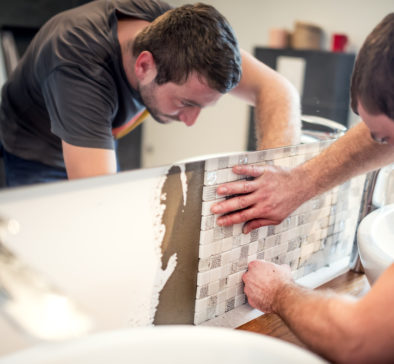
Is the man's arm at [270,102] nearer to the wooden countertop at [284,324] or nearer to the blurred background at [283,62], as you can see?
the blurred background at [283,62]

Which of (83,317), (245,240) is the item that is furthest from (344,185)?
(83,317)

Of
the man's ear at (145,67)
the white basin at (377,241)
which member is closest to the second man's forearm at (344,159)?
the white basin at (377,241)

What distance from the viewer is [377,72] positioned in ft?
2.49

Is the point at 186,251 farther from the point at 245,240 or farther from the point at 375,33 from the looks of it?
the point at 375,33

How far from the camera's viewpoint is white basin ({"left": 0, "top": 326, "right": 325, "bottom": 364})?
589 millimetres

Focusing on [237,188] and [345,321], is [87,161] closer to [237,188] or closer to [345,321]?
[237,188]

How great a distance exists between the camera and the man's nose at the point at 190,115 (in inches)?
31.0

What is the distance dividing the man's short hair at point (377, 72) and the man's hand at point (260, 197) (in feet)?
0.83

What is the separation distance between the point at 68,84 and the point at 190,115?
24cm

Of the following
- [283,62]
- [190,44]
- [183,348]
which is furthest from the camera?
[283,62]

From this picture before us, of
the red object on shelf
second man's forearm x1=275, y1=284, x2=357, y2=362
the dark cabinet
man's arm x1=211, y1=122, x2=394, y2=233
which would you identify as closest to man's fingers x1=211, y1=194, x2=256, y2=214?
man's arm x1=211, y1=122, x2=394, y2=233

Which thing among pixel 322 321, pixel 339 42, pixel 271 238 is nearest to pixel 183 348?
pixel 322 321

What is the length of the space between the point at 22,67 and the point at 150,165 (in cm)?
26

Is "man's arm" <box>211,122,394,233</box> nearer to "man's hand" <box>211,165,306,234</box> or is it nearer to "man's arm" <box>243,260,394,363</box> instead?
"man's hand" <box>211,165,306,234</box>
